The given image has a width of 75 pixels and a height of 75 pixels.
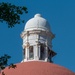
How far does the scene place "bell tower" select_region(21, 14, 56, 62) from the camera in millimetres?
32650

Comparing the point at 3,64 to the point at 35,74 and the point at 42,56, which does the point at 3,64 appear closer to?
the point at 35,74

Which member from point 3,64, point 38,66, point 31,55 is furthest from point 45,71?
point 3,64

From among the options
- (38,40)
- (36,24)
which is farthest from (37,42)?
(36,24)

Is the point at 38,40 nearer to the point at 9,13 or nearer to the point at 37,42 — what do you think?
the point at 37,42

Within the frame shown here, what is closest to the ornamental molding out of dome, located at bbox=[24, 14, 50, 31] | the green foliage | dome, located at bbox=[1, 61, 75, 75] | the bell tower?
the bell tower

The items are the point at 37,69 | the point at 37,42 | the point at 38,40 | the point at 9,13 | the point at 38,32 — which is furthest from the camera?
the point at 38,32

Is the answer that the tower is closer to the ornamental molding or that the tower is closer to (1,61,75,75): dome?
the ornamental molding

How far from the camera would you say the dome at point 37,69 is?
29.0 m

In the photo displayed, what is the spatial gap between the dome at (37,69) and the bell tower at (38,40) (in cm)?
222

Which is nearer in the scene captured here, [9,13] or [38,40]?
[9,13]

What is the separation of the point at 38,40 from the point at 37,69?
4368 mm

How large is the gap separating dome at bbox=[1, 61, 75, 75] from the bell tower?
222cm

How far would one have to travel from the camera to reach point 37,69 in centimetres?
2941

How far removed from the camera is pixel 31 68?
96.8 ft
